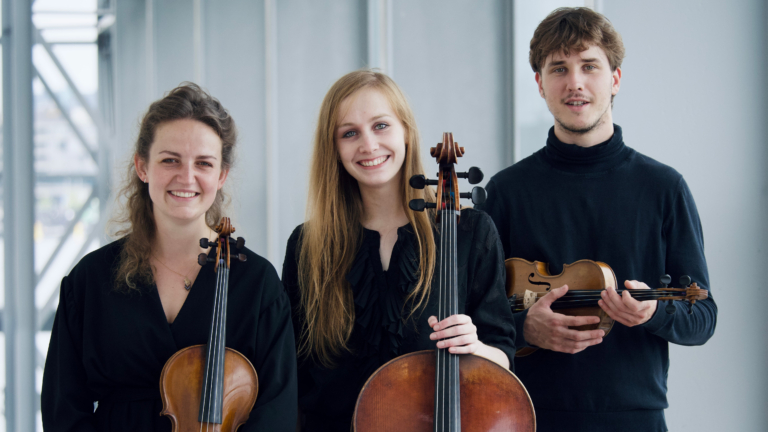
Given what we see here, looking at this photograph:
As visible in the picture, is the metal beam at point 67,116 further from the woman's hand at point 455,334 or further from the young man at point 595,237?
the woman's hand at point 455,334

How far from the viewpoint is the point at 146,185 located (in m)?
1.64

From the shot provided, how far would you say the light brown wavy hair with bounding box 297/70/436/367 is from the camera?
146cm

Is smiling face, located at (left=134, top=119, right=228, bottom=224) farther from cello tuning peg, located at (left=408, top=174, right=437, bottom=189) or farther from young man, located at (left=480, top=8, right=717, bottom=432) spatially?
young man, located at (left=480, top=8, right=717, bottom=432)

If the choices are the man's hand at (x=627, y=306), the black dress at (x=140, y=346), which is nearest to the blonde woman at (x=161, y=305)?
the black dress at (x=140, y=346)

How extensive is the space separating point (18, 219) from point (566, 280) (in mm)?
2746

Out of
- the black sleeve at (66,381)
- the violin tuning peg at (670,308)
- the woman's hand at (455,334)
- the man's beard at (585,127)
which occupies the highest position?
the man's beard at (585,127)

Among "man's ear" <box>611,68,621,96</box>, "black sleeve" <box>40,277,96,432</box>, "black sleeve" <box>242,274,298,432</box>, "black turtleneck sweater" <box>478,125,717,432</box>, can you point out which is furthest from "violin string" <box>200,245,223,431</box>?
"man's ear" <box>611,68,621,96</box>

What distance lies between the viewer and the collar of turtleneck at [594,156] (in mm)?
1655

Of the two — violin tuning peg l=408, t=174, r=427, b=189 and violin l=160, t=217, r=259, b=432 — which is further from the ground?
violin tuning peg l=408, t=174, r=427, b=189

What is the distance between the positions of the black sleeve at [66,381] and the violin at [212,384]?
0.28 metres

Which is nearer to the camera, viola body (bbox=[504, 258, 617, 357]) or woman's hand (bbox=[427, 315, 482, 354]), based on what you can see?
woman's hand (bbox=[427, 315, 482, 354])

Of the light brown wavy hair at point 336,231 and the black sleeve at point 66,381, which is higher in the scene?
the light brown wavy hair at point 336,231

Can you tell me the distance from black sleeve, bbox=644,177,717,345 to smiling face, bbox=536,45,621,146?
0.31 m

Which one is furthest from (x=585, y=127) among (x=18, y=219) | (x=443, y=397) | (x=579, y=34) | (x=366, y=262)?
(x=18, y=219)
